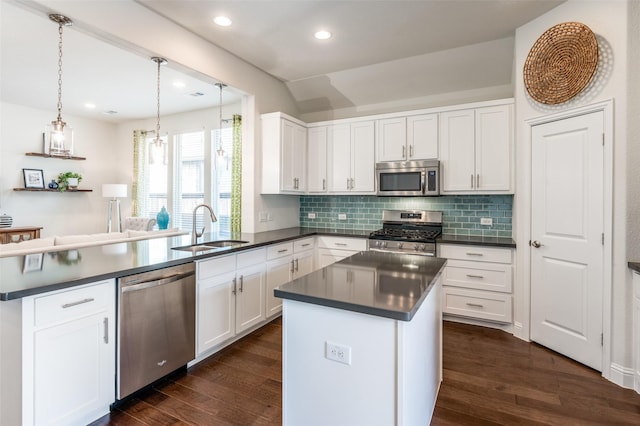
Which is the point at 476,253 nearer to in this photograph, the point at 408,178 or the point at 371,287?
the point at 408,178

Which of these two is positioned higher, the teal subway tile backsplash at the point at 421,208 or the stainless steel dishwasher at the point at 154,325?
the teal subway tile backsplash at the point at 421,208

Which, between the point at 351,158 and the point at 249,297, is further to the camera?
the point at 351,158

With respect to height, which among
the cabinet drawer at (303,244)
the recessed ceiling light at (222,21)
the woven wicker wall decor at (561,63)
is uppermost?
the recessed ceiling light at (222,21)

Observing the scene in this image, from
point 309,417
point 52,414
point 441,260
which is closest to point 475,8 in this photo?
point 441,260

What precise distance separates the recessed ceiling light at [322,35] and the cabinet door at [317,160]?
1321mm

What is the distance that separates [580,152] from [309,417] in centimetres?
286

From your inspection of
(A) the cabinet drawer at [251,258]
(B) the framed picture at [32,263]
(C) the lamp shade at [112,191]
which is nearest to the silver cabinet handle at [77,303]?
(B) the framed picture at [32,263]

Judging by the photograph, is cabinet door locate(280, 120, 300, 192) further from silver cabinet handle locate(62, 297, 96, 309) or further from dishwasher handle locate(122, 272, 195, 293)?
silver cabinet handle locate(62, 297, 96, 309)

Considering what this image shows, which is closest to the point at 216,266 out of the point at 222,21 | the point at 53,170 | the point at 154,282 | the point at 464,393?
the point at 154,282

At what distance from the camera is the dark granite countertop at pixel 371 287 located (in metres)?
1.30

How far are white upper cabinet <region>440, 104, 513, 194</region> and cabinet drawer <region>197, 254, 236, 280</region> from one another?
2.50 meters

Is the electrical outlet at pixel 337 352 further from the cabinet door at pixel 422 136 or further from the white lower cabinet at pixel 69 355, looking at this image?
the cabinet door at pixel 422 136

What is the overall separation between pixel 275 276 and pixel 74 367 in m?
1.94

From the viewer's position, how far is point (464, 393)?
221 cm
